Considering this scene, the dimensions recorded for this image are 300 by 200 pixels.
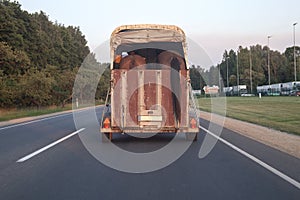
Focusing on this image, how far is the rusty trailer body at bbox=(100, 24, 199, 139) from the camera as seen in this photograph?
13.4 metres

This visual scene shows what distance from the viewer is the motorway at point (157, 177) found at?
22.3 ft

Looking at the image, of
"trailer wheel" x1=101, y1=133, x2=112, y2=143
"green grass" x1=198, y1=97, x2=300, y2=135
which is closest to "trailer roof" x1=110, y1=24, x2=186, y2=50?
"trailer wheel" x1=101, y1=133, x2=112, y2=143

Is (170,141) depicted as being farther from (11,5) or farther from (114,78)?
(11,5)

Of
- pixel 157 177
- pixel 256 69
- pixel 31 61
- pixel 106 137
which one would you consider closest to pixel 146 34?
pixel 106 137

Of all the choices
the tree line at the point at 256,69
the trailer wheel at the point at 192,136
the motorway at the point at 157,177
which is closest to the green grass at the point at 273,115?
the trailer wheel at the point at 192,136

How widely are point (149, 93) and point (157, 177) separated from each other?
19.0ft

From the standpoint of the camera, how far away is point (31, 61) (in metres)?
69.1

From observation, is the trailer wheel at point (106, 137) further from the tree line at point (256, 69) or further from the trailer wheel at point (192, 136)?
the tree line at point (256, 69)

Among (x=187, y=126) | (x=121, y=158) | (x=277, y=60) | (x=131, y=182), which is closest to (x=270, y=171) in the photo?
(x=131, y=182)

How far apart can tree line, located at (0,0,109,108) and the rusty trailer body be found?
1282 inches

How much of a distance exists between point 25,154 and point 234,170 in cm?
584

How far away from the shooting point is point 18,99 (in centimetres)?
4744

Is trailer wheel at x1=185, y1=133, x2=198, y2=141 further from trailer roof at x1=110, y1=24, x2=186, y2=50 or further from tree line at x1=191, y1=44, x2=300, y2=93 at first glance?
tree line at x1=191, y1=44, x2=300, y2=93

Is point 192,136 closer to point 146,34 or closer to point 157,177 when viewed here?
point 146,34
